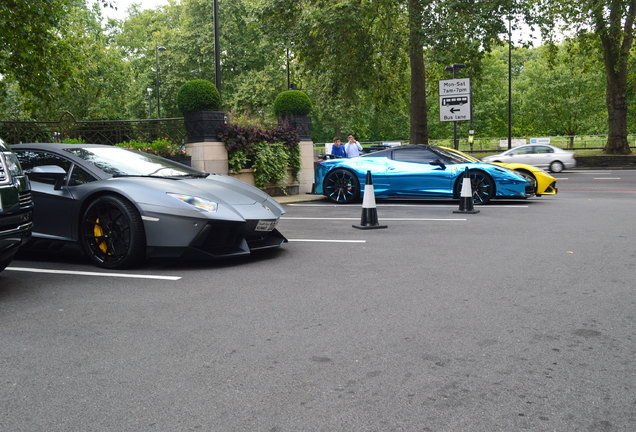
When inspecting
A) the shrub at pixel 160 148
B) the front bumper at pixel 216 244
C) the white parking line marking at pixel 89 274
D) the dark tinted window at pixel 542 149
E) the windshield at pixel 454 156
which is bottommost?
the white parking line marking at pixel 89 274

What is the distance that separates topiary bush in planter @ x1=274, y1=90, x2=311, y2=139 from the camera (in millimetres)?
A: 17234

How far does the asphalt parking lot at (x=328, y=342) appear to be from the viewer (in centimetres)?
303

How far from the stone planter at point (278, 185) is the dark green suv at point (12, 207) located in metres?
9.77

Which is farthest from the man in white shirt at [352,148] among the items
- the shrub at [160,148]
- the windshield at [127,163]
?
the windshield at [127,163]

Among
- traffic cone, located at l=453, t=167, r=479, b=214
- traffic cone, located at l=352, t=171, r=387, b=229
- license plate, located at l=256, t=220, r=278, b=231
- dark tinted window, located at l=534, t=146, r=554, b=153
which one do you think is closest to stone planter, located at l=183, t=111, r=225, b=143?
traffic cone, located at l=453, t=167, r=479, b=214

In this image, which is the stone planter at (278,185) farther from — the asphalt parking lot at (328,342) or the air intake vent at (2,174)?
the air intake vent at (2,174)

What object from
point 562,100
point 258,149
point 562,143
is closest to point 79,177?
point 258,149

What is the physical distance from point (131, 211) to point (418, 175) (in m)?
8.82

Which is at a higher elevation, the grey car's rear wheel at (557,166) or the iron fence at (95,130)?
the iron fence at (95,130)

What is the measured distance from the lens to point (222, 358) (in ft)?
12.6

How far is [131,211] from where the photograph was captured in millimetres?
6535

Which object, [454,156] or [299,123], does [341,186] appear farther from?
[299,123]

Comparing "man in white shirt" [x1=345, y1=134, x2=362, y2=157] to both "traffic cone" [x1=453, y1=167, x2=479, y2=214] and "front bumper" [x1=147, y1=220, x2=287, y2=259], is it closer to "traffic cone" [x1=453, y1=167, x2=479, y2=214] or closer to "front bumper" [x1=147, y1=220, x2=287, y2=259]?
"traffic cone" [x1=453, y1=167, x2=479, y2=214]

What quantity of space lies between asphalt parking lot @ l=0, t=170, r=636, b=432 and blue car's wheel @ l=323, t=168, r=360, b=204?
6.99 meters
